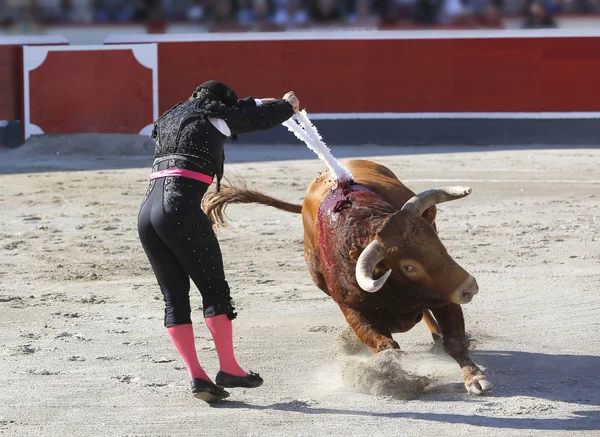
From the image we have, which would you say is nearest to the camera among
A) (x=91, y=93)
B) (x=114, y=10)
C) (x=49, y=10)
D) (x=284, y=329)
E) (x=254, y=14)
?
(x=284, y=329)

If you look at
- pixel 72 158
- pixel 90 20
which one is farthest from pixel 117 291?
pixel 90 20

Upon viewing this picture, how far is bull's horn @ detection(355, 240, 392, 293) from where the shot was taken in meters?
3.75

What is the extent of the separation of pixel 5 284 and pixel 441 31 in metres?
6.89

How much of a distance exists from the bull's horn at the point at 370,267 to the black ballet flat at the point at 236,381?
0.51 metres

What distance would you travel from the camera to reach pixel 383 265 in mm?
3938

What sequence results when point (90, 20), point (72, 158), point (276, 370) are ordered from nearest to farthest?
1. point (276, 370)
2. point (72, 158)
3. point (90, 20)

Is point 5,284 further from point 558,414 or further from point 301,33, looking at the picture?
point 301,33

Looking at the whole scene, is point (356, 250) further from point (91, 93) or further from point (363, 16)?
point (363, 16)

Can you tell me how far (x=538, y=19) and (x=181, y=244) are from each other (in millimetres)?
8938

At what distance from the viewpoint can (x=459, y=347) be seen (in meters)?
4.05

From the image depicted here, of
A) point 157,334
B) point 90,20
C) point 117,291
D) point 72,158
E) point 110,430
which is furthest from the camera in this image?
point 90,20

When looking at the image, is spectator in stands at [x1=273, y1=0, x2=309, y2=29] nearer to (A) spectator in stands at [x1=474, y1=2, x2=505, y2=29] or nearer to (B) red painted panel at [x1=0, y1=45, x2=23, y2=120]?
(A) spectator in stands at [x1=474, y1=2, x2=505, y2=29]

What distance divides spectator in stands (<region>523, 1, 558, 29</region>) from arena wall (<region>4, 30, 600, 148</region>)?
0.36 metres

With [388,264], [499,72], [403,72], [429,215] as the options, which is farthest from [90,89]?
[388,264]
